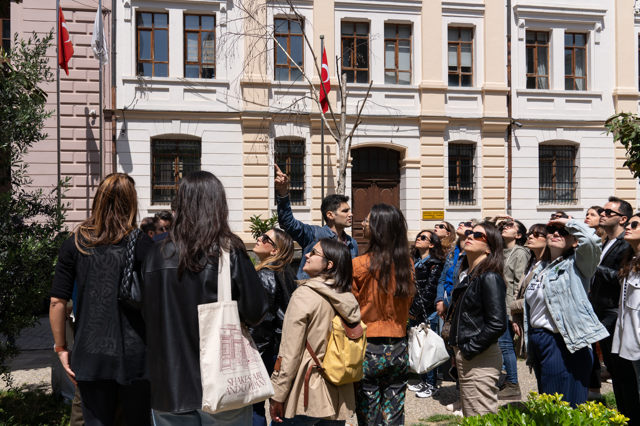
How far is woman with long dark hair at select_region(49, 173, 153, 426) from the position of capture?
3393mm

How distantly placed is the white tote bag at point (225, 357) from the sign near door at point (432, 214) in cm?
1632

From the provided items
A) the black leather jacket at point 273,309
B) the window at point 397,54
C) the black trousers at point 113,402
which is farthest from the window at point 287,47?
the black trousers at point 113,402

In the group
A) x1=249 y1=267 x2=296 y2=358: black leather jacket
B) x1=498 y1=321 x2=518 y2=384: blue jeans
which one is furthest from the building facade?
x1=249 y1=267 x2=296 y2=358: black leather jacket

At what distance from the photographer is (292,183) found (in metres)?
18.7

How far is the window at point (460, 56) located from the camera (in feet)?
64.2

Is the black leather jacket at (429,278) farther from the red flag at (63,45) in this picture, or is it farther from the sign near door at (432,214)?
the red flag at (63,45)

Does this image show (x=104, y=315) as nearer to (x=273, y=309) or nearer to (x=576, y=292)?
(x=273, y=309)

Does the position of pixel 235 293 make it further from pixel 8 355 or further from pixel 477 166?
pixel 477 166

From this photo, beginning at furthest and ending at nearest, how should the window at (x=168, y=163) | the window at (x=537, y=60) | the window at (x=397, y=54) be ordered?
the window at (x=537, y=60) < the window at (x=397, y=54) < the window at (x=168, y=163)

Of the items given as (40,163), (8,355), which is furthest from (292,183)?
(8,355)

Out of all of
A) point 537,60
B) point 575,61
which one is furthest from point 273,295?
point 575,61

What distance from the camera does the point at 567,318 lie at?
15.4 ft

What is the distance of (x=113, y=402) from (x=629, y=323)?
4145mm

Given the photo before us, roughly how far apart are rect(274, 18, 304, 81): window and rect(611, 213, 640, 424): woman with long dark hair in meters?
14.6
